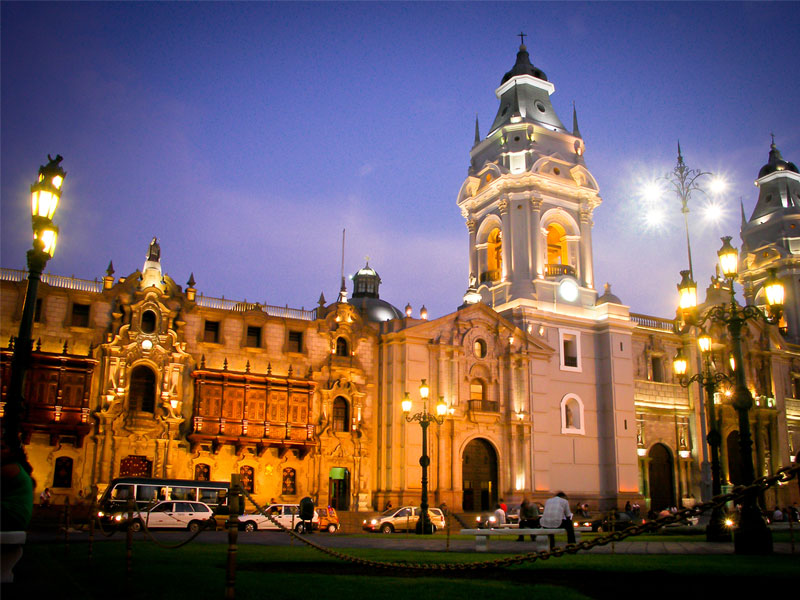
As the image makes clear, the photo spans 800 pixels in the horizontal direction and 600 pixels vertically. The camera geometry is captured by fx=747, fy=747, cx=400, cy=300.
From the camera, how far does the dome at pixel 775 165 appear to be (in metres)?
65.3

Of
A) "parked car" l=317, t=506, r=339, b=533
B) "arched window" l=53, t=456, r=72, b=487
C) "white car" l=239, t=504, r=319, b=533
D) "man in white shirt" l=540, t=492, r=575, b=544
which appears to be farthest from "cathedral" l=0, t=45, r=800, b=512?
"man in white shirt" l=540, t=492, r=575, b=544

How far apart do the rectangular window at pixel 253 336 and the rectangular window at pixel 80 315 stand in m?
7.93

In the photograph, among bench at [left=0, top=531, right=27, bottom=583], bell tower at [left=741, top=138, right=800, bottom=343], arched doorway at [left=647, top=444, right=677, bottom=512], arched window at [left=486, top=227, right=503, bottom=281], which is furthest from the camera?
bell tower at [left=741, top=138, right=800, bottom=343]

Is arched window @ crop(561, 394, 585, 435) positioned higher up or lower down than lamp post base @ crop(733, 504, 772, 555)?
higher up

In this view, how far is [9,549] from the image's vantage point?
28.8 feet

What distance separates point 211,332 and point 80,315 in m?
6.29

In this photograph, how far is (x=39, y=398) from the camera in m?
32.7

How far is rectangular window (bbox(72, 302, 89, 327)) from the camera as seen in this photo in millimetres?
35125

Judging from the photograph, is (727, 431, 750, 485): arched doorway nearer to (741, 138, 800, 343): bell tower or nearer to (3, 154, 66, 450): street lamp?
(741, 138, 800, 343): bell tower

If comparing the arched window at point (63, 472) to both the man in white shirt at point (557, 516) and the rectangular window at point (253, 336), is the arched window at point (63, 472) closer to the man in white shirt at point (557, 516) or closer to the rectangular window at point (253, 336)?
the rectangular window at point (253, 336)

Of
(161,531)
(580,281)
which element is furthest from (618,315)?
(161,531)

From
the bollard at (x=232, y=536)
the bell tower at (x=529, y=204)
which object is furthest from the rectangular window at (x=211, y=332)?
the bollard at (x=232, y=536)

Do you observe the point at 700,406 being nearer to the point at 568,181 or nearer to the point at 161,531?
the point at 568,181

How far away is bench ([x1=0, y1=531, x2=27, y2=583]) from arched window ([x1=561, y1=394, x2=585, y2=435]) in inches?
→ 1578
